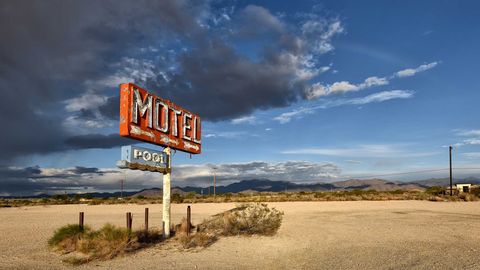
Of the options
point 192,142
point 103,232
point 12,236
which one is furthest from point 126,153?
point 12,236

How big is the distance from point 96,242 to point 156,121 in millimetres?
4907

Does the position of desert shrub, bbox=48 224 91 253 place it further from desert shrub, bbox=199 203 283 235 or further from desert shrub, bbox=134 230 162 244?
desert shrub, bbox=199 203 283 235

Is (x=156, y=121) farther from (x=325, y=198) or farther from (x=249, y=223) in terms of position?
(x=325, y=198)

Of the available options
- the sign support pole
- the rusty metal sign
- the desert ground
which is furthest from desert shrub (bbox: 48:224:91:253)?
the rusty metal sign

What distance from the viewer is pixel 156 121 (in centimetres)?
1469

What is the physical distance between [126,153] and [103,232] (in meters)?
2.76

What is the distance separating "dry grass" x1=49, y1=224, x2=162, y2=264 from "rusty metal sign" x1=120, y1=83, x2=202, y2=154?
3.38 metres

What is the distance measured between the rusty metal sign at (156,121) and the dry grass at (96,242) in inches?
133

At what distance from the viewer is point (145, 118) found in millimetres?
13961

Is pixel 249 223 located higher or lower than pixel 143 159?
lower

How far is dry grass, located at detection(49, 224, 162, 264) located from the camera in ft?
37.6

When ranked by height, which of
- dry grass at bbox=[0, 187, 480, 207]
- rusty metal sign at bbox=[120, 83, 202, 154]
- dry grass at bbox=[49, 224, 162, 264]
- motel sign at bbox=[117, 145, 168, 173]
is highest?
rusty metal sign at bbox=[120, 83, 202, 154]

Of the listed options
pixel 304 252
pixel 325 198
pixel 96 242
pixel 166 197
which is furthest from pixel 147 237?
pixel 325 198

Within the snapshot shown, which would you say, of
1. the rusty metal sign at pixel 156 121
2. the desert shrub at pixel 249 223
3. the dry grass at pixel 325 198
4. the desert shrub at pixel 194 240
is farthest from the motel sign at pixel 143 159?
the dry grass at pixel 325 198
